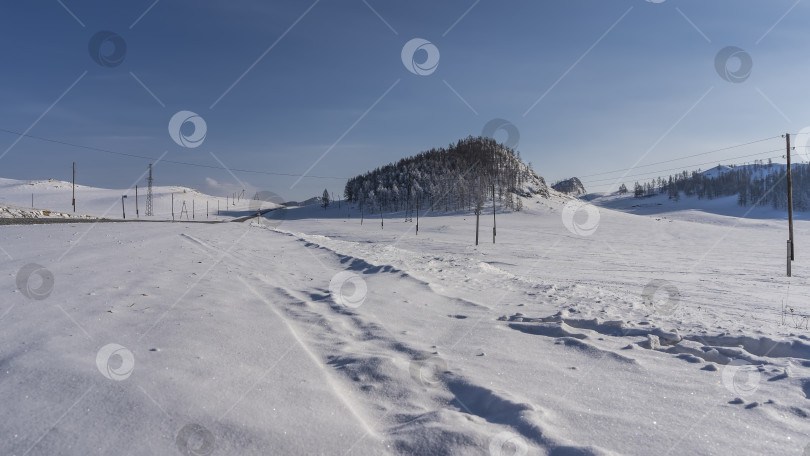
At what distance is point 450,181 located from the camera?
438ft

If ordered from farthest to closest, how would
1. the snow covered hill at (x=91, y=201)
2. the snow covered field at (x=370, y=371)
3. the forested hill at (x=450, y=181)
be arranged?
1. the forested hill at (x=450, y=181)
2. the snow covered hill at (x=91, y=201)
3. the snow covered field at (x=370, y=371)

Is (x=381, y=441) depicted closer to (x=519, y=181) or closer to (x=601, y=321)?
(x=601, y=321)

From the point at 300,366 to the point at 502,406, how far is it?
2.29 m

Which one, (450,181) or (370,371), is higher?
(450,181)

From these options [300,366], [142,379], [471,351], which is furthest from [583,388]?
[142,379]

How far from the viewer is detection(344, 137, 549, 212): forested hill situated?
126562mm

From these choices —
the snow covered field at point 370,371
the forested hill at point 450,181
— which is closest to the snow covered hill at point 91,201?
the forested hill at point 450,181

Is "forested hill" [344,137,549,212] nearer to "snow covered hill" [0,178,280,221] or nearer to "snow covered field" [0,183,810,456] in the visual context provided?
"snow covered hill" [0,178,280,221]

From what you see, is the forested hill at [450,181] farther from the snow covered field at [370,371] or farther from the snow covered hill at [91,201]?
the snow covered field at [370,371]

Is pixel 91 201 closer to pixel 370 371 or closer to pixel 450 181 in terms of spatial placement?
pixel 450 181

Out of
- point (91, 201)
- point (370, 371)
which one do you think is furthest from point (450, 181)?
point (370, 371)

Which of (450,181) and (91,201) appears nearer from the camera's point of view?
(91,201)

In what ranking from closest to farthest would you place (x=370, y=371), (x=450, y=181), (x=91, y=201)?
(x=370, y=371) < (x=91, y=201) < (x=450, y=181)

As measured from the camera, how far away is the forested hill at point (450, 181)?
415ft
